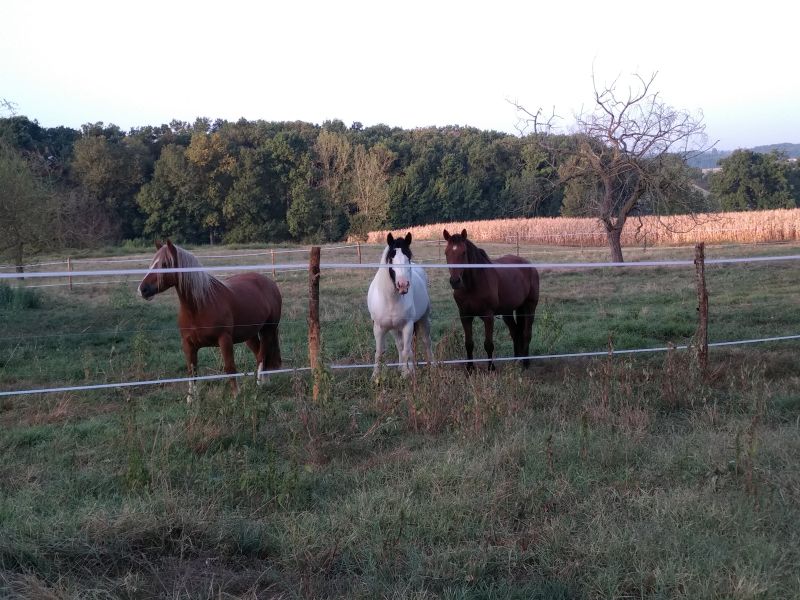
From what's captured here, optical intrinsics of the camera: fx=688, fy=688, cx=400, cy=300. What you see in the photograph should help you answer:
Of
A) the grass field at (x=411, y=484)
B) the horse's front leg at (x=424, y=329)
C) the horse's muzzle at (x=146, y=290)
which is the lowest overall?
the grass field at (x=411, y=484)

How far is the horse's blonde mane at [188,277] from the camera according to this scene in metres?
6.75

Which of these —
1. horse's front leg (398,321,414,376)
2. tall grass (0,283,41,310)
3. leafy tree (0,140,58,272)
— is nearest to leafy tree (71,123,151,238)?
leafy tree (0,140,58,272)

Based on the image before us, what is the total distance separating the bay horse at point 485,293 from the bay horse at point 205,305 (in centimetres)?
226

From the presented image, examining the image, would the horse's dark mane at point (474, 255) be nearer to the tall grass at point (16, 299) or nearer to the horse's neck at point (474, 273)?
the horse's neck at point (474, 273)

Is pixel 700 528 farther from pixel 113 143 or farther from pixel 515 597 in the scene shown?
pixel 113 143

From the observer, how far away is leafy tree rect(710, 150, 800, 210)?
182 feet

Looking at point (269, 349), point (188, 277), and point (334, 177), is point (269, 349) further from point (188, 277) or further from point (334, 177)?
point (334, 177)

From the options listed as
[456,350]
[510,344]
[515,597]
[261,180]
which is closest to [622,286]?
[510,344]

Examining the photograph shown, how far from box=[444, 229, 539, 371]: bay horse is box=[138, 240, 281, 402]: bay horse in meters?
2.26

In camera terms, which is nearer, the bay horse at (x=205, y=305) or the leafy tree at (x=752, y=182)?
the bay horse at (x=205, y=305)

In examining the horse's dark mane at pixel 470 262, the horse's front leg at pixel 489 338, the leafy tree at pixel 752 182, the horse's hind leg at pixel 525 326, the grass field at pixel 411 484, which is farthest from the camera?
the leafy tree at pixel 752 182

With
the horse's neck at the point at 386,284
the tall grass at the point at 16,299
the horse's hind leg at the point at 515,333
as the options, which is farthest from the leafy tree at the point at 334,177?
the horse's neck at the point at 386,284

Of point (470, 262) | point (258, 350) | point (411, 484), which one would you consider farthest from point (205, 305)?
point (411, 484)

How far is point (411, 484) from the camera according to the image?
14.4 ft
